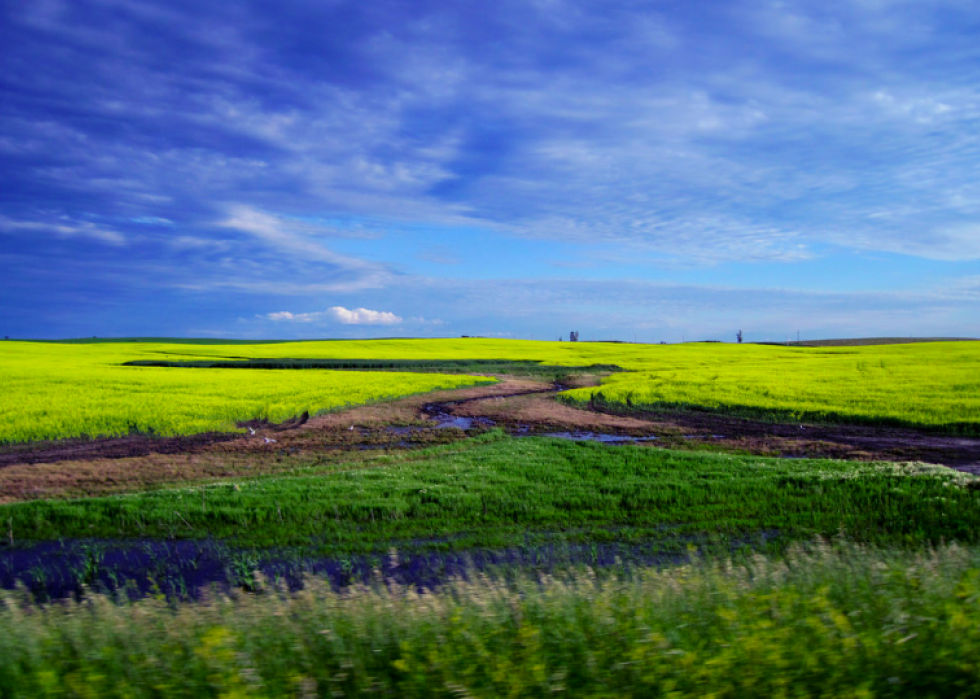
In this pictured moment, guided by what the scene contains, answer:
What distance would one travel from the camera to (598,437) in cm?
2289

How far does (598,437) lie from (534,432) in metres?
2.71

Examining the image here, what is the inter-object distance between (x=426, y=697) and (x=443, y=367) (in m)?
57.0

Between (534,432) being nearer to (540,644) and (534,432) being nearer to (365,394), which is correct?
A: (365,394)

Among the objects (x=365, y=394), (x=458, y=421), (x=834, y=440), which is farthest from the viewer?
(x=365, y=394)

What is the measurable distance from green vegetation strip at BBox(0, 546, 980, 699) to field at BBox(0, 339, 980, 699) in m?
0.02

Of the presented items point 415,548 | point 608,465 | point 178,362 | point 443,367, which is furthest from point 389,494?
point 178,362

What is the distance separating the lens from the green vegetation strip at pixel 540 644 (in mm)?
3646

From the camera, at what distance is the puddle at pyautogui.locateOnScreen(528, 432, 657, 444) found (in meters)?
21.8

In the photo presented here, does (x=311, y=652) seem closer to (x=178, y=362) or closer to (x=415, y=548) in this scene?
(x=415, y=548)

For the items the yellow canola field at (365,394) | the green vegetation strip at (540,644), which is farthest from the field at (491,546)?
the yellow canola field at (365,394)

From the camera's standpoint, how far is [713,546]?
9.78m

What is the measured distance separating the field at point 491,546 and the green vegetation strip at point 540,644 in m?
0.02

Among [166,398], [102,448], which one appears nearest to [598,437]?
[102,448]

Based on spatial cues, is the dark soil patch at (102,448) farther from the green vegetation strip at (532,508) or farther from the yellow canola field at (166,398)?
the green vegetation strip at (532,508)
